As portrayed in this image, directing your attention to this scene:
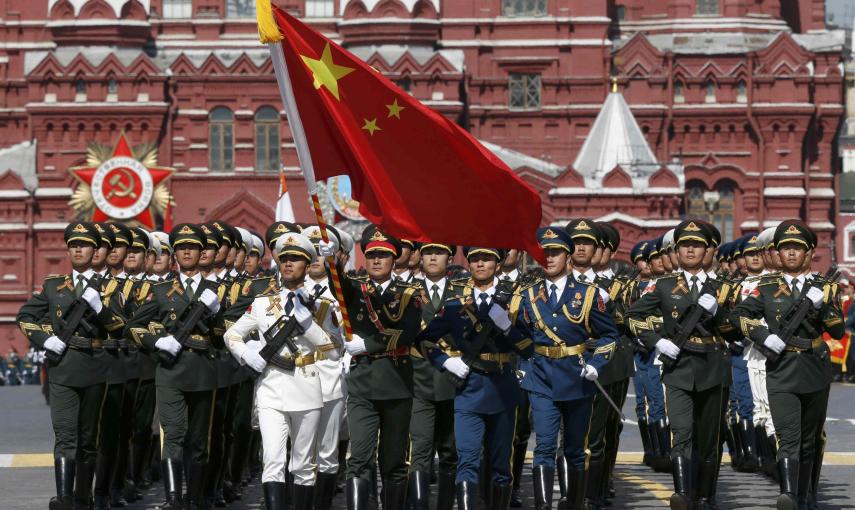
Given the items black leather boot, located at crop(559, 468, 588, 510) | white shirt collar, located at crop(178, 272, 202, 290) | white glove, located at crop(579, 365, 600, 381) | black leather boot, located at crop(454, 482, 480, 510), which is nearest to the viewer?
black leather boot, located at crop(454, 482, 480, 510)

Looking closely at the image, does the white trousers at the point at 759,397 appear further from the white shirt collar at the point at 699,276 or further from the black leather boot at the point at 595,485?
the white shirt collar at the point at 699,276

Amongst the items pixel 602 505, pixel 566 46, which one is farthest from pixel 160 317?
pixel 566 46

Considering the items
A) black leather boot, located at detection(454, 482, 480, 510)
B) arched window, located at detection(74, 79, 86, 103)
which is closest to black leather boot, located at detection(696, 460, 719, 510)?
black leather boot, located at detection(454, 482, 480, 510)

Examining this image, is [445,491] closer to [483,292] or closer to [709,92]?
[483,292]

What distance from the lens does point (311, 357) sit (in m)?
12.6

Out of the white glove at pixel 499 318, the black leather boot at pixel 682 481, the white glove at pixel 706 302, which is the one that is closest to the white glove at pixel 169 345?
the white glove at pixel 499 318

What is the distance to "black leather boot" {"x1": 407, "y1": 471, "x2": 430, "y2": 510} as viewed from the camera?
43.1 ft

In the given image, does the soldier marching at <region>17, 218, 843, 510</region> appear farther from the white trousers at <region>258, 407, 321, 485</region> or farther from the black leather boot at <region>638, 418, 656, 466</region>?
the black leather boot at <region>638, 418, 656, 466</region>

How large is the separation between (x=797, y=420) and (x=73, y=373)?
16.3ft

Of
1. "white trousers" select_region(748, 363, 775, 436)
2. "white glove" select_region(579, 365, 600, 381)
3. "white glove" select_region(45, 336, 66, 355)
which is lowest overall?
"white trousers" select_region(748, 363, 775, 436)

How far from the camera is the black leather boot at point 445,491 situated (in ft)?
44.0

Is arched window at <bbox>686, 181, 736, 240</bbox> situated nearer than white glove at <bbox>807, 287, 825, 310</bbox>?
No

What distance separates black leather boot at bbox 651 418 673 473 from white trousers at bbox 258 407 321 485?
6.90 m

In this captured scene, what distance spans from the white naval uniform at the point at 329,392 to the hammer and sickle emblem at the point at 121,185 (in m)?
39.9
